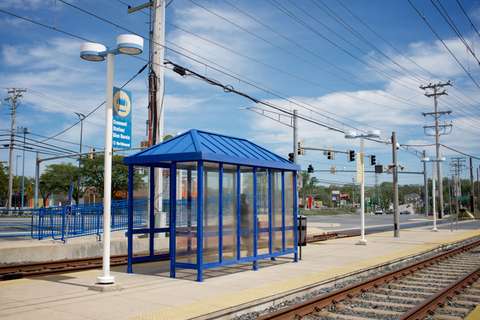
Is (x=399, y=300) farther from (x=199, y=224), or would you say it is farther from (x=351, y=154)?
(x=351, y=154)

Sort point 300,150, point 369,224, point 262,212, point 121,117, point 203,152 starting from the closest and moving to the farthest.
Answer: point 203,152 → point 121,117 → point 262,212 → point 300,150 → point 369,224

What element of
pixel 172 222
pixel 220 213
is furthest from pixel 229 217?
pixel 172 222

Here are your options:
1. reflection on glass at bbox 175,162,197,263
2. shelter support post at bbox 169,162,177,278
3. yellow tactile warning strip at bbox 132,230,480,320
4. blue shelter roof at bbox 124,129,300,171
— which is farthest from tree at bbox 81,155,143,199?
yellow tactile warning strip at bbox 132,230,480,320

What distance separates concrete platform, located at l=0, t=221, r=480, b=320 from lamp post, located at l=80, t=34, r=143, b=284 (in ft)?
2.26

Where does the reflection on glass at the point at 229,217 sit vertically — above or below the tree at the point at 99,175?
below

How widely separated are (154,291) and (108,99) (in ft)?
13.0

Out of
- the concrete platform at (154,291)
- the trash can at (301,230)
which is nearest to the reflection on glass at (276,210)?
the concrete platform at (154,291)

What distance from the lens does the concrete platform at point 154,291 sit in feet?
23.8

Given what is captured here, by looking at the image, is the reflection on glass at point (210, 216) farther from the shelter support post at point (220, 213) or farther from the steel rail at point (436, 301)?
the steel rail at point (436, 301)

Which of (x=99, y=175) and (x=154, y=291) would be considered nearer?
(x=154, y=291)

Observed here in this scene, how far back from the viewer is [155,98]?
18469 millimetres

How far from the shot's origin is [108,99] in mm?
9719

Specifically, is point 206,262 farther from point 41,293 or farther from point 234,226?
point 41,293

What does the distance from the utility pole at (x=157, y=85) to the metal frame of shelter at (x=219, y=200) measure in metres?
5.43
